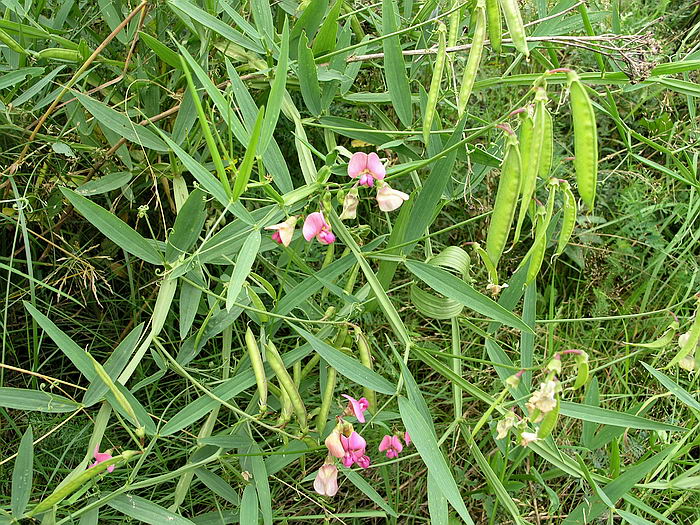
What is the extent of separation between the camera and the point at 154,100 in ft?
4.04

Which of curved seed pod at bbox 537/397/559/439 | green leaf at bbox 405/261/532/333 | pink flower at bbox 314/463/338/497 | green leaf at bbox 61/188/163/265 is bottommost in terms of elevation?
pink flower at bbox 314/463/338/497

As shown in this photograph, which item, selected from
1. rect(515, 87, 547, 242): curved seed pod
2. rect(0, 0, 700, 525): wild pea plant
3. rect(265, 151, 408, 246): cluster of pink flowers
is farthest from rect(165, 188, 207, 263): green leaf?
rect(515, 87, 547, 242): curved seed pod

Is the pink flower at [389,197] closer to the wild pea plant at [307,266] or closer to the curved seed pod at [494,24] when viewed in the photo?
the wild pea plant at [307,266]

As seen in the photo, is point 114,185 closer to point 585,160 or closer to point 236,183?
point 236,183

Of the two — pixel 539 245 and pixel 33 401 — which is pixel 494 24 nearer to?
pixel 539 245

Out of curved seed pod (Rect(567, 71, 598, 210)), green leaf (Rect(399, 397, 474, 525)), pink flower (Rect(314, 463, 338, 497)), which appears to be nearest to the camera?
curved seed pod (Rect(567, 71, 598, 210))

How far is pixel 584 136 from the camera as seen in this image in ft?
2.21

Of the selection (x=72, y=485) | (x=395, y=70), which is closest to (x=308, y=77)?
(x=395, y=70)

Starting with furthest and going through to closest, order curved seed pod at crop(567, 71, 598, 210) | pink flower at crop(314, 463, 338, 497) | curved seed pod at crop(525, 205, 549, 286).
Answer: pink flower at crop(314, 463, 338, 497)
curved seed pod at crop(525, 205, 549, 286)
curved seed pod at crop(567, 71, 598, 210)

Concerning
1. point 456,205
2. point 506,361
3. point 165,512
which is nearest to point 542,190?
point 456,205

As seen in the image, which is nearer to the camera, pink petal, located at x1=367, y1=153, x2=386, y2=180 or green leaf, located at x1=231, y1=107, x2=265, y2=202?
green leaf, located at x1=231, y1=107, x2=265, y2=202

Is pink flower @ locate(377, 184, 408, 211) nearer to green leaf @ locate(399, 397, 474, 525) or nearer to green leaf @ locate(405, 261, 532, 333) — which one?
green leaf @ locate(405, 261, 532, 333)

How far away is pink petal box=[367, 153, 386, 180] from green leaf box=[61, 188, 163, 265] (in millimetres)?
305

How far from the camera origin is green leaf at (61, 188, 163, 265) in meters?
0.93
